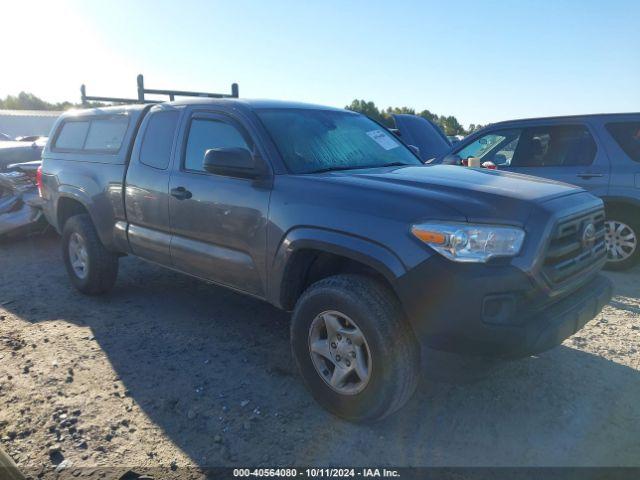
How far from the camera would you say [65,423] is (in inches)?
118

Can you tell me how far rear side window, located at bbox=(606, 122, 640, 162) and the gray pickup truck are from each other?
278 cm

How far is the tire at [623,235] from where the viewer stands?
18.6ft

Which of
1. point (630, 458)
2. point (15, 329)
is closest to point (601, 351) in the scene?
point (630, 458)

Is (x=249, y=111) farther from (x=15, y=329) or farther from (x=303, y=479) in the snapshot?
(x=15, y=329)

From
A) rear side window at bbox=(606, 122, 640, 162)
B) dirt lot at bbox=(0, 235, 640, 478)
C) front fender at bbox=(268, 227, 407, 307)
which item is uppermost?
rear side window at bbox=(606, 122, 640, 162)

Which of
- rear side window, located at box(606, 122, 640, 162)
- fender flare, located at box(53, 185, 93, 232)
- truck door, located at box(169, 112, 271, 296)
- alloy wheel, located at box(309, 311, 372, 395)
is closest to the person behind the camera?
alloy wheel, located at box(309, 311, 372, 395)

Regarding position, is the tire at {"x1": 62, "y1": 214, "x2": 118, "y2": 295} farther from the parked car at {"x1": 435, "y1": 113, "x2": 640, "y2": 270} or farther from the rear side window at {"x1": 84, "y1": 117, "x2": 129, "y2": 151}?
the parked car at {"x1": 435, "y1": 113, "x2": 640, "y2": 270}

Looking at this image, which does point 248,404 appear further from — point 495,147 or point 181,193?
point 495,147

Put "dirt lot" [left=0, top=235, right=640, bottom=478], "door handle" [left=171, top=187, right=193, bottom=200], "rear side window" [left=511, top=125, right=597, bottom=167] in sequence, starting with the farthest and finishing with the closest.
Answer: "rear side window" [left=511, top=125, right=597, bottom=167]
"door handle" [left=171, top=187, right=193, bottom=200]
"dirt lot" [left=0, top=235, right=640, bottom=478]

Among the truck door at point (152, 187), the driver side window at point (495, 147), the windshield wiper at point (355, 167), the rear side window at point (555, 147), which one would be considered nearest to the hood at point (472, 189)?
the windshield wiper at point (355, 167)

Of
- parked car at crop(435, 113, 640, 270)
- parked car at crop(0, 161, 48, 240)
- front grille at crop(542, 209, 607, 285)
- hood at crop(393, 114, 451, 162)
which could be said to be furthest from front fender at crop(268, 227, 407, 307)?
parked car at crop(0, 161, 48, 240)

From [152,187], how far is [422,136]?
4.99 m

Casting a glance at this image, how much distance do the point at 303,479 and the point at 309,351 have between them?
763 mm

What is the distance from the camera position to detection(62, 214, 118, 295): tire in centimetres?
496
